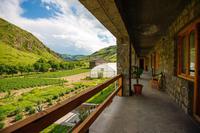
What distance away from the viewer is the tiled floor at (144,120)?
2361mm

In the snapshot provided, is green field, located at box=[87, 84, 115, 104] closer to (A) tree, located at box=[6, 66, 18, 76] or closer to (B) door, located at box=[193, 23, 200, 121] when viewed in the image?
(B) door, located at box=[193, 23, 200, 121]

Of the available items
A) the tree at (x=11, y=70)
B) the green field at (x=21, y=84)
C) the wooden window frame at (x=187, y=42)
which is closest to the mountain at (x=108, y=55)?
the tree at (x=11, y=70)

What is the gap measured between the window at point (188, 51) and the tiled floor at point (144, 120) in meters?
0.86

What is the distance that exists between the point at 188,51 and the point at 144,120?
1841mm

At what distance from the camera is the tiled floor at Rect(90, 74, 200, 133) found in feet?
7.75

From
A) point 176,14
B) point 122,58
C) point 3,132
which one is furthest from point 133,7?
point 3,132

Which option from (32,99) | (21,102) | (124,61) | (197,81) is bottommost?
(21,102)

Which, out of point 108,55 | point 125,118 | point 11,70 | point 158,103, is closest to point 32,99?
point 158,103

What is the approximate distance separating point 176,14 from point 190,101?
2034mm

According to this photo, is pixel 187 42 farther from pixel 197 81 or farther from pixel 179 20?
pixel 197 81

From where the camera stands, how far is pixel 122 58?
4863 millimetres

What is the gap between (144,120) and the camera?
2.77 metres

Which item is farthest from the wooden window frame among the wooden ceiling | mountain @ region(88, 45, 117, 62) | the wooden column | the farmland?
mountain @ region(88, 45, 117, 62)

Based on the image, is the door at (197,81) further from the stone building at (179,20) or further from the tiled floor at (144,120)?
the tiled floor at (144,120)
